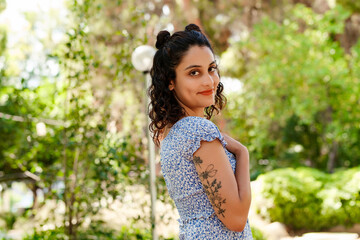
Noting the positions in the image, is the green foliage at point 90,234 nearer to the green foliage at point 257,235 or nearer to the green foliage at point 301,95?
the green foliage at point 257,235

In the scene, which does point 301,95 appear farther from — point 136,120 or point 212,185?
point 212,185

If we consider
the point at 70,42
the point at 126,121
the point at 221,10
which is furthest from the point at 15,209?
the point at 221,10

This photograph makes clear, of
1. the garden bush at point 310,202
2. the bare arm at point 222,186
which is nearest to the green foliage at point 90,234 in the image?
the bare arm at point 222,186

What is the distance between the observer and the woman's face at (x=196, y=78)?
1.31 meters

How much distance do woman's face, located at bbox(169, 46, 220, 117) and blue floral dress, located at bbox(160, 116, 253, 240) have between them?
86 mm

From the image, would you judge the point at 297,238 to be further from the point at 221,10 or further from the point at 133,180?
the point at 221,10

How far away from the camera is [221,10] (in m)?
14.6

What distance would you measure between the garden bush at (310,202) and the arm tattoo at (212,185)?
6041 millimetres

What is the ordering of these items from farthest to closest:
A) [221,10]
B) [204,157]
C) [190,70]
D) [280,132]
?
[221,10] < [280,132] < [190,70] < [204,157]

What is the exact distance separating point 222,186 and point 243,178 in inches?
3.5

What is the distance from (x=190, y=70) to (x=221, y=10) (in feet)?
45.5

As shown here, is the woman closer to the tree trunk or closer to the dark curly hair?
the dark curly hair

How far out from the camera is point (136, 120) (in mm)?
4492

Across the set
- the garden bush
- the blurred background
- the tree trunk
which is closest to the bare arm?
the blurred background
